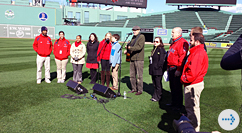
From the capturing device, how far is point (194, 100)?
3564 mm

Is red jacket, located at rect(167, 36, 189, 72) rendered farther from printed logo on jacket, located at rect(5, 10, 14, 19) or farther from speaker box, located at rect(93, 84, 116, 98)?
printed logo on jacket, located at rect(5, 10, 14, 19)

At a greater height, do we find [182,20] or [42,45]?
[182,20]

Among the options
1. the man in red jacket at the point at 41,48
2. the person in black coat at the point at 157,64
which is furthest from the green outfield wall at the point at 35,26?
the person in black coat at the point at 157,64

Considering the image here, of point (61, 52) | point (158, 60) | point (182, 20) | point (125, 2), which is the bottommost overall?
point (158, 60)

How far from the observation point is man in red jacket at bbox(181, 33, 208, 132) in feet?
11.1

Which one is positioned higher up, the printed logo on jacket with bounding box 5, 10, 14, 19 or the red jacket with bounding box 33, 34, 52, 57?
the printed logo on jacket with bounding box 5, 10, 14, 19

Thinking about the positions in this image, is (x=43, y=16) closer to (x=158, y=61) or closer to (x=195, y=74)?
(x=158, y=61)

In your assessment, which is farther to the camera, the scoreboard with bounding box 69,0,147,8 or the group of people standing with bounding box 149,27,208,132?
the scoreboard with bounding box 69,0,147,8

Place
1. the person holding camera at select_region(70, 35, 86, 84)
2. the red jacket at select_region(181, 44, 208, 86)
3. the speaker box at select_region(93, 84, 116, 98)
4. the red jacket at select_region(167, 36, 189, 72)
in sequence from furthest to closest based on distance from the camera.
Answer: the person holding camera at select_region(70, 35, 86, 84) < the speaker box at select_region(93, 84, 116, 98) < the red jacket at select_region(167, 36, 189, 72) < the red jacket at select_region(181, 44, 208, 86)

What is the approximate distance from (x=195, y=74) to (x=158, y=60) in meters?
2.32

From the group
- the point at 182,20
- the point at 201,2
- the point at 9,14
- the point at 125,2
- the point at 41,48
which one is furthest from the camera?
the point at 182,20

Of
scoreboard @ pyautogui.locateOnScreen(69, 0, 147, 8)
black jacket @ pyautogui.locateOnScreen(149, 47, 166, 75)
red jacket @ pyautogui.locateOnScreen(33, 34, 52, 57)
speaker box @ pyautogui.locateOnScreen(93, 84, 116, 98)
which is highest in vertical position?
scoreboard @ pyautogui.locateOnScreen(69, 0, 147, 8)

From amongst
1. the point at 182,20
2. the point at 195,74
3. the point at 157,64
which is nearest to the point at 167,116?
the point at 157,64

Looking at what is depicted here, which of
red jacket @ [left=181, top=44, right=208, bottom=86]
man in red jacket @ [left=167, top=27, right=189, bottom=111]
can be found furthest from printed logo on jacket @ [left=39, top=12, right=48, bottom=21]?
red jacket @ [left=181, top=44, right=208, bottom=86]
